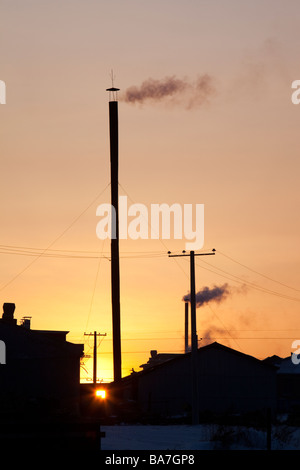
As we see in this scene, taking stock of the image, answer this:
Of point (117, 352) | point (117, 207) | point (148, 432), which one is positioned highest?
point (117, 207)

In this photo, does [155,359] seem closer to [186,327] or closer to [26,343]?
[186,327]

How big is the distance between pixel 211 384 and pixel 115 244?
Answer: 19.4 meters

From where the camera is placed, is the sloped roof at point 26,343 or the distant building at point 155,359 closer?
the sloped roof at point 26,343

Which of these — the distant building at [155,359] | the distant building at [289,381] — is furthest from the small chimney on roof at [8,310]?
the distant building at [155,359]

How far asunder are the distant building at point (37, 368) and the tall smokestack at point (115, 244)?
416 cm

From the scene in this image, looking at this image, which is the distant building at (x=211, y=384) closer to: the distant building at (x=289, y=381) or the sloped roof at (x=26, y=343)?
the sloped roof at (x=26, y=343)

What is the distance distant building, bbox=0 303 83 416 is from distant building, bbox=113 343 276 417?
12.1 meters

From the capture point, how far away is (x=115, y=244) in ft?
154

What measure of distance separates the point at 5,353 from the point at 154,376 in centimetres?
1666

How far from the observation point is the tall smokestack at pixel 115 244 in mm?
46125

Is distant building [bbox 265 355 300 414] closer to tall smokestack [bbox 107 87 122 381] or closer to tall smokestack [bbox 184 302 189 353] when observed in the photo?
tall smokestack [bbox 184 302 189 353]
